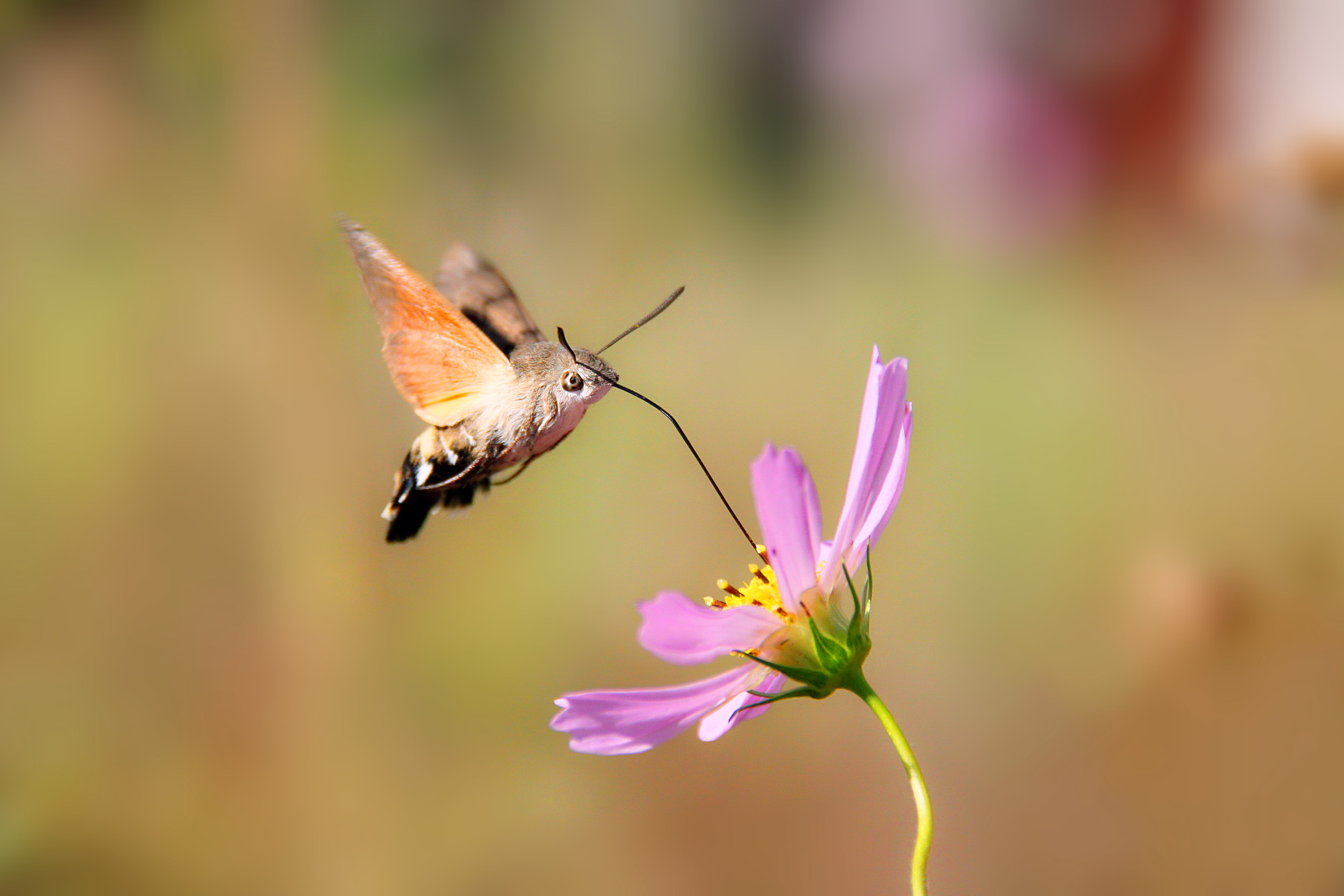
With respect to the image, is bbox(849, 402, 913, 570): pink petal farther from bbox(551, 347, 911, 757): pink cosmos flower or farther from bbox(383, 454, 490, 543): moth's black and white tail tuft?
bbox(383, 454, 490, 543): moth's black and white tail tuft

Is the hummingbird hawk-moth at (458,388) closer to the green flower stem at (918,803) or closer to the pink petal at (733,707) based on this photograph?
the pink petal at (733,707)

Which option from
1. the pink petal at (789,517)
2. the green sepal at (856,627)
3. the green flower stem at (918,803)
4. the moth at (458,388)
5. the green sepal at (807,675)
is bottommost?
the green flower stem at (918,803)

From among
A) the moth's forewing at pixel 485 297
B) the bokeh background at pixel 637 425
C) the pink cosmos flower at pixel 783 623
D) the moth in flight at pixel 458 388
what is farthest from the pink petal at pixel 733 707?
the bokeh background at pixel 637 425

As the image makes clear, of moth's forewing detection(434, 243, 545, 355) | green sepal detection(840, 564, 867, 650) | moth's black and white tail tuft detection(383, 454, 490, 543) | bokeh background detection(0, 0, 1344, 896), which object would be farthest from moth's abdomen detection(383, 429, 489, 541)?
bokeh background detection(0, 0, 1344, 896)

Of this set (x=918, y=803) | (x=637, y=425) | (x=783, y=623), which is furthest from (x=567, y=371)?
(x=637, y=425)

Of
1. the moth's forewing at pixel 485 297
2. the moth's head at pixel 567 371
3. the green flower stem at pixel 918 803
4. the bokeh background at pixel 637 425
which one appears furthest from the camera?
the bokeh background at pixel 637 425

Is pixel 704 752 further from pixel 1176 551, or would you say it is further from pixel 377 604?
pixel 1176 551
